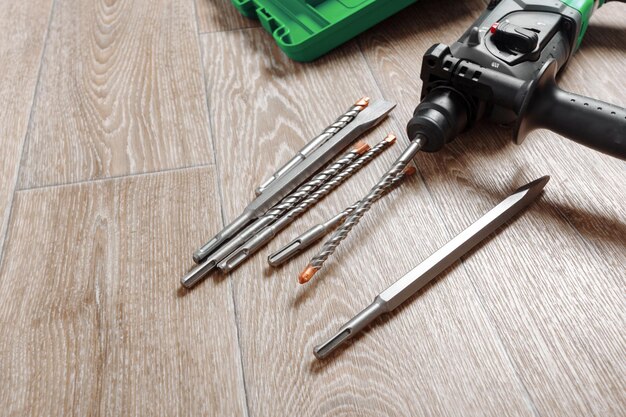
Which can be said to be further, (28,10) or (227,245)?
(28,10)

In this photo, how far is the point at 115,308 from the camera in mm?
644

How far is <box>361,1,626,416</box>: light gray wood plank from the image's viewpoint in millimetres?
564

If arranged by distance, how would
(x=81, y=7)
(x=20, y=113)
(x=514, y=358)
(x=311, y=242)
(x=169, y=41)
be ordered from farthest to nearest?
(x=81, y=7) → (x=169, y=41) → (x=20, y=113) → (x=311, y=242) → (x=514, y=358)

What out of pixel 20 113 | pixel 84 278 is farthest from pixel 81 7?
pixel 84 278

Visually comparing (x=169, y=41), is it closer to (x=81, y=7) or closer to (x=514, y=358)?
(x=81, y=7)

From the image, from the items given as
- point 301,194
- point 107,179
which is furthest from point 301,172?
point 107,179

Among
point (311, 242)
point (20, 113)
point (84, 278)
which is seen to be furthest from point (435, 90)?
point (20, 113)

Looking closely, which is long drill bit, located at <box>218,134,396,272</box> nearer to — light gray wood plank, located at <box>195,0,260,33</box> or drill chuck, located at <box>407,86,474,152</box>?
drill chuck, located at <box>407,86,474,152</box>

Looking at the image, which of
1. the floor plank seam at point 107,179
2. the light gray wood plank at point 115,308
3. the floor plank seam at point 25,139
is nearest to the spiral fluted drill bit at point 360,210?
the light gray wood plank at point 115,308

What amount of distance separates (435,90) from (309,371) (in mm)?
406

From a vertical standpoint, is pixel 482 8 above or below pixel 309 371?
above

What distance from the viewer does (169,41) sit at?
1.01m

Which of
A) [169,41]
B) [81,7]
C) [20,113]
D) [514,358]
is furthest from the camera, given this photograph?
[81,7]

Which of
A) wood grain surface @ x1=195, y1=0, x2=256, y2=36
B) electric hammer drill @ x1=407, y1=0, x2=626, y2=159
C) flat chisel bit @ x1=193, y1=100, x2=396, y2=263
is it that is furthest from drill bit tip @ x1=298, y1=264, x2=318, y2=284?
wood grain surface @ x1=195, y1=0, x2=256, y2=36
